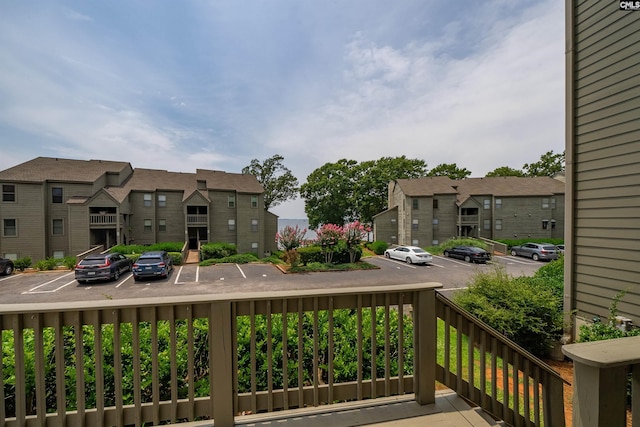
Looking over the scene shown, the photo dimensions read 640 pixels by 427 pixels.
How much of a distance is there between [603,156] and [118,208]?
88.1 feet

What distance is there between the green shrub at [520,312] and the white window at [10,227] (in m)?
29.1

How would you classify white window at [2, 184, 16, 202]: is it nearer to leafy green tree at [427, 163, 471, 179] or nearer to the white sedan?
the white sedan

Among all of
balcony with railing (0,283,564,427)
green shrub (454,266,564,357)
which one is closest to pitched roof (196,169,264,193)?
green shrub (454,266,564,357)

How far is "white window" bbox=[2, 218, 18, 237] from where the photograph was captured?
62.1 ft

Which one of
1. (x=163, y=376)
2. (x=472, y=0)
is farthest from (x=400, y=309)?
(x=472, y=0)

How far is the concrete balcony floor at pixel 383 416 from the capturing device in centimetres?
212

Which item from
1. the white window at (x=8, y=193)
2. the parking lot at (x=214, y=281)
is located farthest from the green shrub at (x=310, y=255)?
the white window at (x=8, y=193)

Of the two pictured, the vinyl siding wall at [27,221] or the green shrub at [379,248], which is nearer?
the vinyl siding wall at [27,221]

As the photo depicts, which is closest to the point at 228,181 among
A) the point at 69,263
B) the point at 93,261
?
the point at 69,263

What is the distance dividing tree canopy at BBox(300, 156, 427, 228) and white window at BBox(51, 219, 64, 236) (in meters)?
24.1

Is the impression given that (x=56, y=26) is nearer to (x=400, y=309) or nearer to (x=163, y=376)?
(x=163, y=376)

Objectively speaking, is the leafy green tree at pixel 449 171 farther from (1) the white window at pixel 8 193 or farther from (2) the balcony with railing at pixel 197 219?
(1) the white window at pixel 8 193

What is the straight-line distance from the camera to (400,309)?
232 cm

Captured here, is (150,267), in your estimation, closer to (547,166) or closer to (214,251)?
(214,251)
